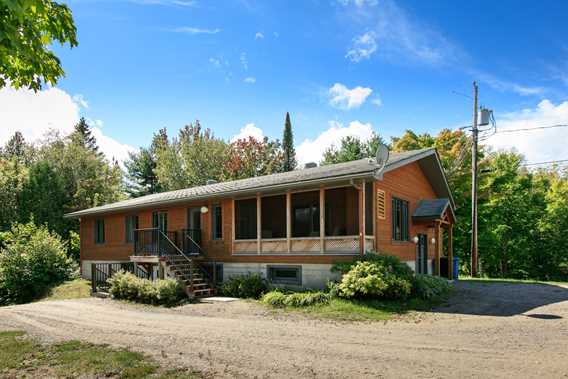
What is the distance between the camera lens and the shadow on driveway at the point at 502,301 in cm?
1119

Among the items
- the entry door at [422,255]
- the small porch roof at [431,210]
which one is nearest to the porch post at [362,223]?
the small porch roof at [431,210]

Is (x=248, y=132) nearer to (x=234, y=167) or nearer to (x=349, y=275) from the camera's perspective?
(x=234, y=167)

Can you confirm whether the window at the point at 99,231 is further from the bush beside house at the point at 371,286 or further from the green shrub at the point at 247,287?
the bush beside house at the point at 371,286

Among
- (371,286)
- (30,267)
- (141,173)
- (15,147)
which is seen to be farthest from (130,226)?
(15,147)

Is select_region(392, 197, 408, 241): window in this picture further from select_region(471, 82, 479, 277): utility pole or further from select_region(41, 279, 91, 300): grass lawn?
select_region(41, 279, 91, 300): grass lawn

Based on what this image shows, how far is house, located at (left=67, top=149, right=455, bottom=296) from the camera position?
14.6 m

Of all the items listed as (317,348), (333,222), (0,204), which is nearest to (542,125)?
(333,222)

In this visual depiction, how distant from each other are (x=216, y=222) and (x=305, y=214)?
12.5 feet

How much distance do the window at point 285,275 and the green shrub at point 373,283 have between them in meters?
2.53

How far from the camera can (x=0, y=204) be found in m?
35.2

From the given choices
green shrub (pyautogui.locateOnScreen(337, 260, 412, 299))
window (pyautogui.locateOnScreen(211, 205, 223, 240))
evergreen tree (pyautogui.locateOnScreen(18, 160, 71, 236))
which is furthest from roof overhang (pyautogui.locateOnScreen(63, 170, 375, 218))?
evergreen tree (pyautogui.locateOnScreen(18, 160, 71, 236))

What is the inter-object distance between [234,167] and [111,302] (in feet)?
90.5

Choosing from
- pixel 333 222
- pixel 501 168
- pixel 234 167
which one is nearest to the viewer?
pixel 333 222

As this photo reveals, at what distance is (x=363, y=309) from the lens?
11625 millimetres
